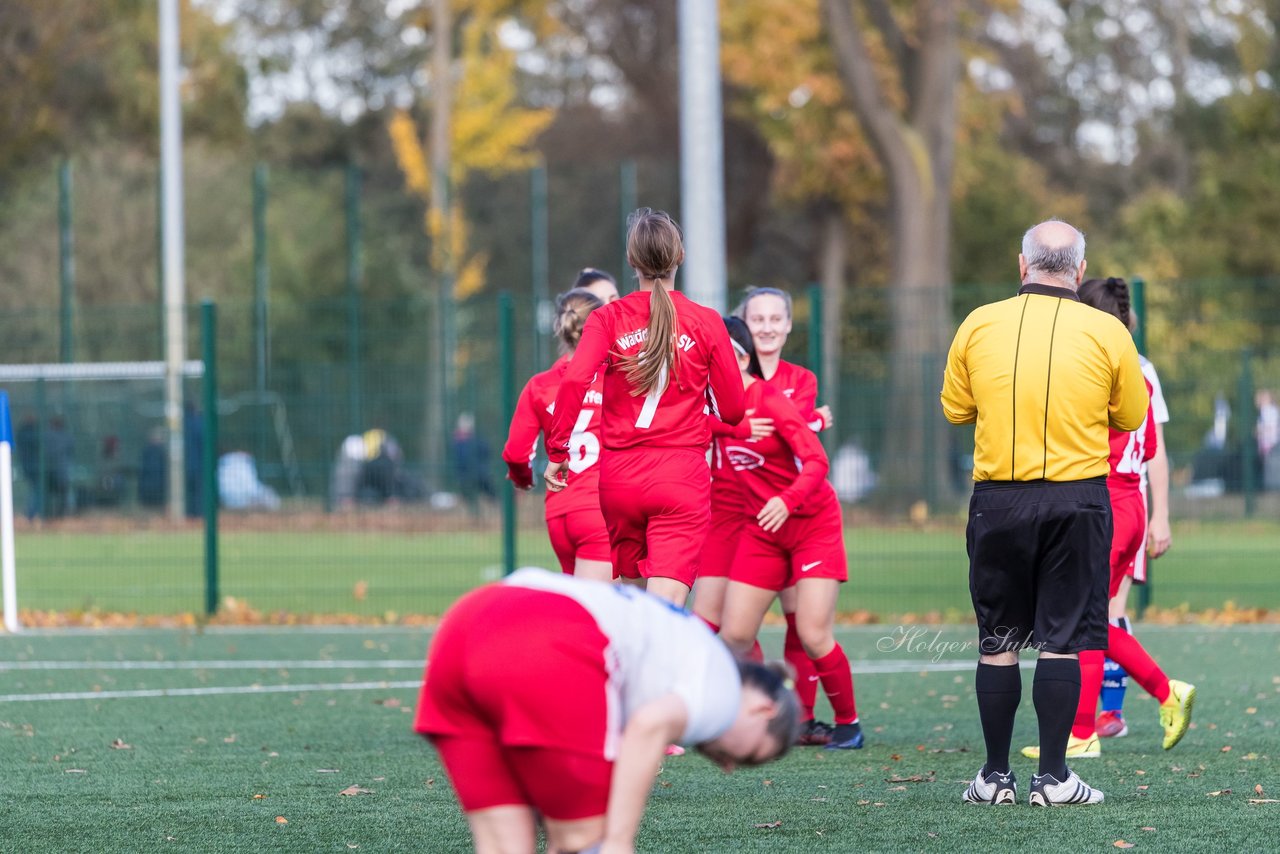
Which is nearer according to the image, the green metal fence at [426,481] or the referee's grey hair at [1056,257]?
the referee's grey hair at [1056,257]

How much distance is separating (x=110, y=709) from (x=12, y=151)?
2958 centimetres

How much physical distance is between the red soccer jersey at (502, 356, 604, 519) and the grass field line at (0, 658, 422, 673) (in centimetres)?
374

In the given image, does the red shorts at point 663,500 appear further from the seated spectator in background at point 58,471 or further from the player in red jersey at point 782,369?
the seated spectator in background at point 58,471

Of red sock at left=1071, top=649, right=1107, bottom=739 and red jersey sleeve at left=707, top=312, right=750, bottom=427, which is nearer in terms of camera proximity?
red jersey sleeve at left=707, top=312, right=750, bottom=427

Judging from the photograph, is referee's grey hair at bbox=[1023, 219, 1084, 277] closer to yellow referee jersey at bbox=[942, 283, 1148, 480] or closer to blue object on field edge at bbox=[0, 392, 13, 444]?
yellow referee jersey at bbox=[942, 283, 1148, 480]

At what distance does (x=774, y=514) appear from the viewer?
688cm

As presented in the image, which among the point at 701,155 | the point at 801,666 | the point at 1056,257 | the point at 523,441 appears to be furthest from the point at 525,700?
the point at 701,155

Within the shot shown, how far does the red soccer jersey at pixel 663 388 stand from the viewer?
6195 millimetres

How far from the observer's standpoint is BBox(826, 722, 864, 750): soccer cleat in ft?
24.1

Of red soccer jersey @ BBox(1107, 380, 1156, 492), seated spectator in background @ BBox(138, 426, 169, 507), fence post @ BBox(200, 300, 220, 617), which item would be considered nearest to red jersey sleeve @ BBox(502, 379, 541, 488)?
red soccer jersey @ BBox(1107, 380, 1156, 492)

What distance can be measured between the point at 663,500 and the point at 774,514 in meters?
0.69

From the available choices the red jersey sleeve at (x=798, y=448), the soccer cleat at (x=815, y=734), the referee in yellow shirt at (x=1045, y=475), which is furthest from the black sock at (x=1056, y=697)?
the soccer cleat at (x=815, y=734)

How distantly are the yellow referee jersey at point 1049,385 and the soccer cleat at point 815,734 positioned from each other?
1.98m

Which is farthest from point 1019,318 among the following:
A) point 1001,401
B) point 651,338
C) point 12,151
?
point 12,151
